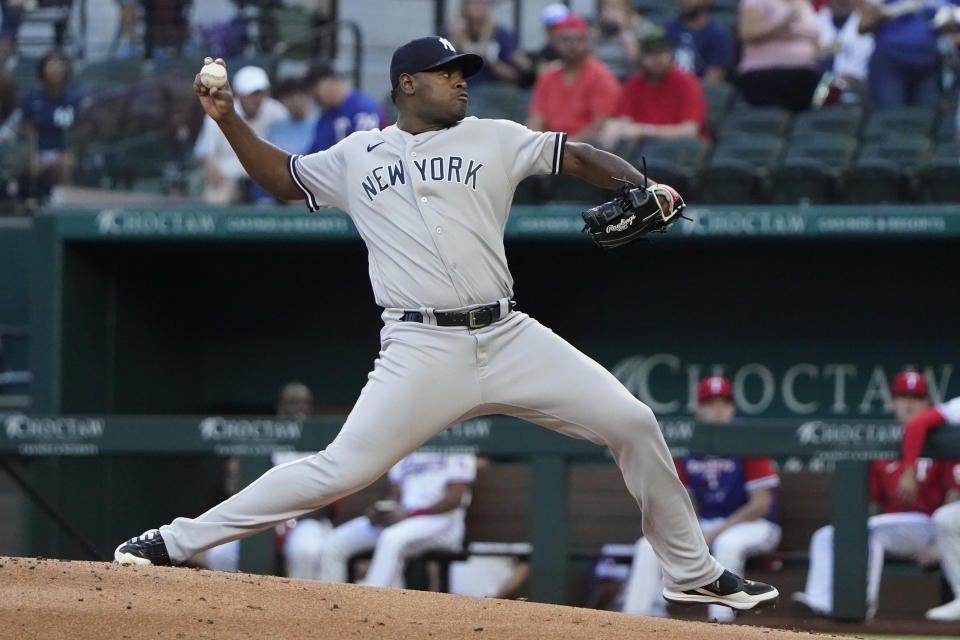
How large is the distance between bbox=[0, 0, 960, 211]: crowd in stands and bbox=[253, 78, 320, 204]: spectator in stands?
0.01 meters

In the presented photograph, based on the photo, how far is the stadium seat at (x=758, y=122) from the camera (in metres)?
8.20

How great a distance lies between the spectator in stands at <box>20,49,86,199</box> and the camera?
8711mm

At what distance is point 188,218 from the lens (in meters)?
7.77

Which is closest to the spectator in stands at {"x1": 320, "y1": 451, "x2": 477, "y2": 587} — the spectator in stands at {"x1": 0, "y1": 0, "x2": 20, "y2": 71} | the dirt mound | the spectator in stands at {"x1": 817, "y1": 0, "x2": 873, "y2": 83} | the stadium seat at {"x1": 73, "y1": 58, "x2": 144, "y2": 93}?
the dirt mound

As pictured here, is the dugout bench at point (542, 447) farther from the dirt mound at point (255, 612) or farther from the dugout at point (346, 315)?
the dirt mound at point (255, 612)

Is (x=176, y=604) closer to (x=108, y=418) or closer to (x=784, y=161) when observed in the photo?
(x=108, y=418)

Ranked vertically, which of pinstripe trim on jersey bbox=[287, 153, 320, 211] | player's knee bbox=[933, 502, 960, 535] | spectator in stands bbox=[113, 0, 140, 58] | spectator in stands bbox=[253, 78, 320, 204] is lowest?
player's knee bbox=[933, 502, 960, 535]

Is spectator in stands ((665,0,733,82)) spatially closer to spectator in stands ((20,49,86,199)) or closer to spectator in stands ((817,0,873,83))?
spectator in stands ((817,0,873,83))

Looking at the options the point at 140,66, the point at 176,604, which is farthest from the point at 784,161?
the point at 176,604

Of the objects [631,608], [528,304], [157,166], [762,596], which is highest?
[157,166]

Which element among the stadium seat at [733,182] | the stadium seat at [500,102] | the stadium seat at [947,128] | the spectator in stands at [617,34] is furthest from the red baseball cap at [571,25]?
the stadium seat at [947,128]

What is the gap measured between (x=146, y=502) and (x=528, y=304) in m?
2.35

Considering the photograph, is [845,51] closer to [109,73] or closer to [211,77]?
[109,73]

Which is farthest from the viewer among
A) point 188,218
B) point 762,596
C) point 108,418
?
point 188,218
